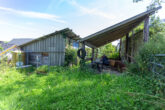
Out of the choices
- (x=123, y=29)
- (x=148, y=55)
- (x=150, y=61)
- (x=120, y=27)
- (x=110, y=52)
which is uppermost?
(x=123, y=29)

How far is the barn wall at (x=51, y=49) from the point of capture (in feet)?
24.8

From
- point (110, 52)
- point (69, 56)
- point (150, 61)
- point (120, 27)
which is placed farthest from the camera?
point (110, 52)

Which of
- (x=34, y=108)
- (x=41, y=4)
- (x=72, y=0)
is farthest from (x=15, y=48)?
(x=34, y=108)

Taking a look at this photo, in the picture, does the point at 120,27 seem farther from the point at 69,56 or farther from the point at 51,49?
the point at 51,49

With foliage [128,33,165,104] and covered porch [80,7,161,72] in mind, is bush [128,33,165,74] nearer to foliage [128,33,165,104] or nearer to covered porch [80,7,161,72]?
foliage [128,33,165,104]

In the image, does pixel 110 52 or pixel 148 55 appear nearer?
→ pixel 148 55

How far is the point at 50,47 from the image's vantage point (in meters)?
7.98

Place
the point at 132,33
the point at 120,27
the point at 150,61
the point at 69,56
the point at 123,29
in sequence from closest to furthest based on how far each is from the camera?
1. the point at 150,61
2. the point at 120,27
3. the point at 123,29
4. the point at 132,33
5. the point at 69,56

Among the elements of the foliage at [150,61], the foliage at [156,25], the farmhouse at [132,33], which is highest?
the foliage at [156,25]

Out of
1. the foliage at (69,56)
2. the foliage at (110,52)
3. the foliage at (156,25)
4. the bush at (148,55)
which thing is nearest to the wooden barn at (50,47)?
the foliage at (69,56)

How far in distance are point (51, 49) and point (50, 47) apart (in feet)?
0.85

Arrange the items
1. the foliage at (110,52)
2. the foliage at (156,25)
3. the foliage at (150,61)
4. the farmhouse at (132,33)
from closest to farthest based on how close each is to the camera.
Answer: the foliage at (150,61) < the farmhouse at (132,33) < the foliage at (156,25) < the foliage at (110,52)

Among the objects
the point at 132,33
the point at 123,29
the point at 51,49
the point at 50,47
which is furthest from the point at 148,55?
the point at 50,47

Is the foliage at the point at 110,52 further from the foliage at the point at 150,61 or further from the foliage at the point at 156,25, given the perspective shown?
the foliage at the point at 150,61
